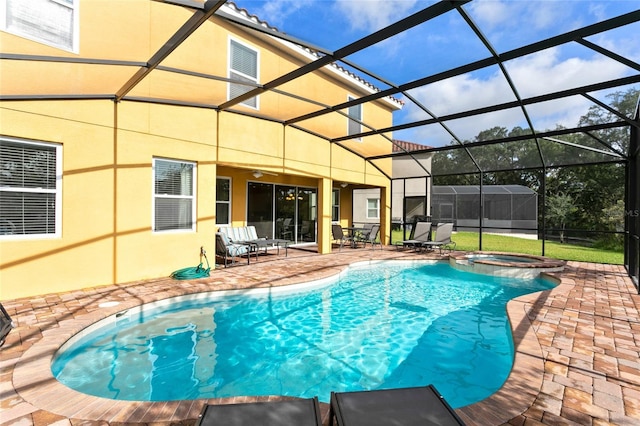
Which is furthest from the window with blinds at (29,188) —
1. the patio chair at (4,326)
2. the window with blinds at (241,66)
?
the window with blinds at (241,66)

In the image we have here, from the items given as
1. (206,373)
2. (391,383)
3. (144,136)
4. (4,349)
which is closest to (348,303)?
(391,383)

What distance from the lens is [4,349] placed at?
3.48 m

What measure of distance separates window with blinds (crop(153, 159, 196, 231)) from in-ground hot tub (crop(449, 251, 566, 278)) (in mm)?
8270

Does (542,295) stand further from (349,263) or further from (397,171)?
(397,171)

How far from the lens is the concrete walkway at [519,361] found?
246 centimetres

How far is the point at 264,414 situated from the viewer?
1.97 m

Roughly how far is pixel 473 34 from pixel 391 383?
5220mm

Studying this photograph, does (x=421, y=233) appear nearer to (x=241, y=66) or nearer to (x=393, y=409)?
(x=241, y=66)

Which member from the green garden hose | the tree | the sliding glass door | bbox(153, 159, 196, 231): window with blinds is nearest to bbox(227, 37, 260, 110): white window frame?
bbox(153, 159, 196, 231): window with blinds

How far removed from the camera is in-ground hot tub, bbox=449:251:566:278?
8.83 meters

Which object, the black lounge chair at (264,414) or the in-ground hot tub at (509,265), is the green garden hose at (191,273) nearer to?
the black lounge chair at (264,414)

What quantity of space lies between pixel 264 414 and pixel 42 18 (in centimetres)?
738

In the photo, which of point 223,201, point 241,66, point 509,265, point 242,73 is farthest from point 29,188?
point 509,265

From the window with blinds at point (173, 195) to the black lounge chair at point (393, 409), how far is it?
20.9 feet
